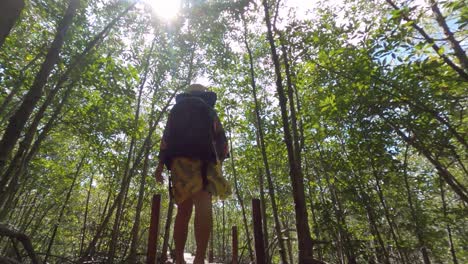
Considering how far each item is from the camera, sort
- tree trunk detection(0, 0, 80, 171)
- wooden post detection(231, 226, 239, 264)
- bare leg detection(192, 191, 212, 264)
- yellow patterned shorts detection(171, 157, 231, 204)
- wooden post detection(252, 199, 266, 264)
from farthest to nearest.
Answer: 1. wooden post detection(231, 226, 239, 264)
2. wooden post detection(252, 199, 266, 264)
3. yellow patterned shorts detection(171, 157, 231, 204)
4. tree trunk detection(0, 0, 80, 171)
5. bare leg detection(192, 191, 212, 264)

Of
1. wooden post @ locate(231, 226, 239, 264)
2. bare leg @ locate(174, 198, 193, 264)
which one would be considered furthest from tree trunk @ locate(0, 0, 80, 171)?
wooden post @ locate(231, 226, 239, 264)

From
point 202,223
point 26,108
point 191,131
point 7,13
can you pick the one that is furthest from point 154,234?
point 7,13


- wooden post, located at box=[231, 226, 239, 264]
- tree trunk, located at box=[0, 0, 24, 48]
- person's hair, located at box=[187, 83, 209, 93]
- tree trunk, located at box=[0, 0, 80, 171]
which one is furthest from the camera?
wooden post, located at box=[231, 226, 239, 264]

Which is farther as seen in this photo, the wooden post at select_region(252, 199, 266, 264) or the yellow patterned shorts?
the wooden post at select_region(252, 199, 266, 264)

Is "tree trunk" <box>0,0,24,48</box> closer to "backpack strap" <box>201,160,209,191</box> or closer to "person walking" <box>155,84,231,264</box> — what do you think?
"person walking" <box>155,84,231,264</box>

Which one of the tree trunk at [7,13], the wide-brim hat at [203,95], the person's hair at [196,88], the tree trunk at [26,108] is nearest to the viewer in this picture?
the tree trunk at [7,13]

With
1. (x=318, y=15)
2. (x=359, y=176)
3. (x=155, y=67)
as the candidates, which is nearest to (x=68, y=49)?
(x=155, y=67)

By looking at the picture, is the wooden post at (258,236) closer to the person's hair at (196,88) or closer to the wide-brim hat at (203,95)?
the wide-brim hat at (203,95)

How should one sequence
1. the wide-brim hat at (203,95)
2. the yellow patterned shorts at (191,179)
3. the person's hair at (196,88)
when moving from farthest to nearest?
the person's hair at (196,88) < the wide-brim hat at (203,95) < the yellow patterned shorts at (191,179)

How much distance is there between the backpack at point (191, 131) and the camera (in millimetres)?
2527

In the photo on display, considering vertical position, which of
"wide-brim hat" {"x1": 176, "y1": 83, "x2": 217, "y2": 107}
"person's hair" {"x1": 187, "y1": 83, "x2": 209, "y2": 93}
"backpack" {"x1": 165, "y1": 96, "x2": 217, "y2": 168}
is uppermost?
"person's hair" {"x1": 187, "y1": 83, "x2": 209, "y2": 93}

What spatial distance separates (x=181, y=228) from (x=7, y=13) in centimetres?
214

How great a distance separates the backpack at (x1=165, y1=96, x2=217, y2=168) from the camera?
2527mm

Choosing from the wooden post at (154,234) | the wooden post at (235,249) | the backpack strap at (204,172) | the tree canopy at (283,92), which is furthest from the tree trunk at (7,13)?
the wooden post at (235,249)
